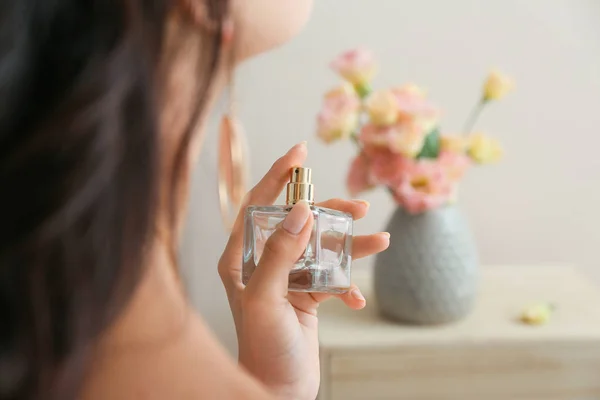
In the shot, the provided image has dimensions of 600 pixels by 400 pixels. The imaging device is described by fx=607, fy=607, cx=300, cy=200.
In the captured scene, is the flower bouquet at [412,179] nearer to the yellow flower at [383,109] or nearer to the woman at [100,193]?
the yellow flower at [383,109]

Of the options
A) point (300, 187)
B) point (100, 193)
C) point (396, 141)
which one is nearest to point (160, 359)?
point (100, 193)

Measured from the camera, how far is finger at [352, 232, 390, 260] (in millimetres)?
520

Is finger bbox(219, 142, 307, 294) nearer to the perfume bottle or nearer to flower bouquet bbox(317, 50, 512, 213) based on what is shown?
the perfume bottle

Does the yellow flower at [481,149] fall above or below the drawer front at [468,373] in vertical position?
above

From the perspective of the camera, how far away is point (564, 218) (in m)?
1.18

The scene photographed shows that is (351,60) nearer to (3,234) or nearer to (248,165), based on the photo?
(248,165)

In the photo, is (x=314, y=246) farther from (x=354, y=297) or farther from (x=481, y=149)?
(x=481, y=149)

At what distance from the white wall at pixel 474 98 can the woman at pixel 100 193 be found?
2.39ft

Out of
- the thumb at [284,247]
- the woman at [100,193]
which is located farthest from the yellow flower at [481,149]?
the woman at [100,193]

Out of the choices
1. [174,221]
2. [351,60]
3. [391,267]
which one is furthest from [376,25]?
[174,221]

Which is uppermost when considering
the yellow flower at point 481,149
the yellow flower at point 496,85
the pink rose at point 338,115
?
the yellow flower at point 496,85

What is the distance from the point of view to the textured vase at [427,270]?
0.88 m

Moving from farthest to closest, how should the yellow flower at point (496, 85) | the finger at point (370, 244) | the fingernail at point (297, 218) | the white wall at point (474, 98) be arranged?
the white wall at point (474, 98) < the yellow flower at point (496, 85) < the finger at point (370, 244) < the fingernail at point (297, 218)

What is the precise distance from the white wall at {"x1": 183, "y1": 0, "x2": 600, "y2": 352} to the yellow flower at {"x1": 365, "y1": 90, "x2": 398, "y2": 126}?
11.2 inches
